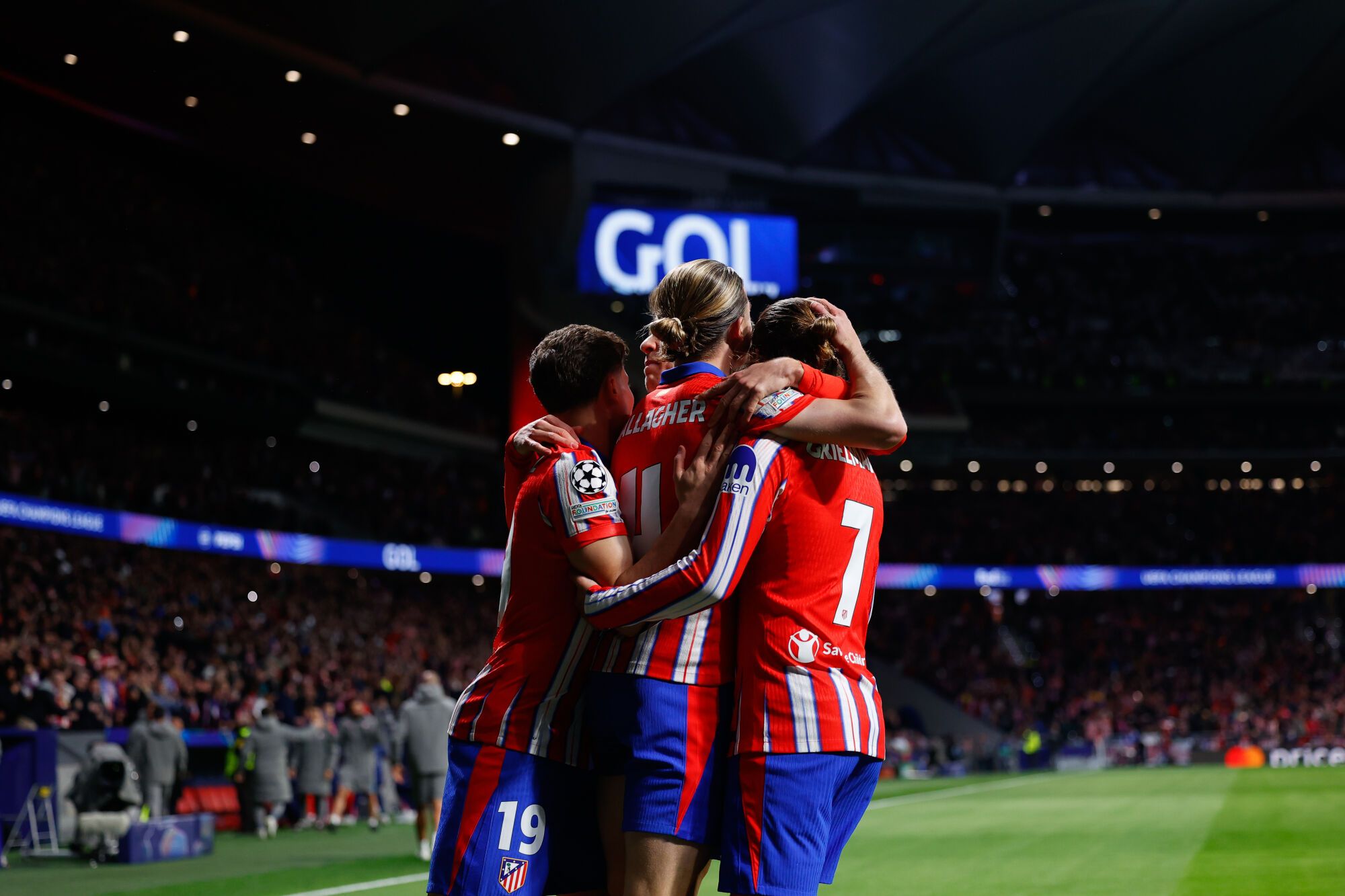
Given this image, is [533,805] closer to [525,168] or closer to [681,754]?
[681,754]

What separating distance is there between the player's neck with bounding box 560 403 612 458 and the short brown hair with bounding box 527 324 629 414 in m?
0.02

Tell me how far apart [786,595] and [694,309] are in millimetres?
931

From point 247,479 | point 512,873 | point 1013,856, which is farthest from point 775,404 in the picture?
point 247,479

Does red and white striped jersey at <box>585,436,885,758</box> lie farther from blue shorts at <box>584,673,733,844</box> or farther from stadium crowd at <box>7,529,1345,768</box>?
stadium crowd at <box>7,529,1345,768</box>

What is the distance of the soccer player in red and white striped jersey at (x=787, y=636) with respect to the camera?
3.74m

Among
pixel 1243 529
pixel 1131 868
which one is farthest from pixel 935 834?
pixel 1243 529

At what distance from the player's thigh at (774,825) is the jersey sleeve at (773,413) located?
0.90 meters

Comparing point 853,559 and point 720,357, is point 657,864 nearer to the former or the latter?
point 853,559

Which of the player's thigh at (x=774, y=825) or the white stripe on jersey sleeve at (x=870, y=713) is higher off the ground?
the white stripe on jersey sleeve at (x=870, y=713)

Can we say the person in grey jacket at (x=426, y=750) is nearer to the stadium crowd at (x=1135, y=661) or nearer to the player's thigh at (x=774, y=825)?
the player's thigh at (x=774, y=825)

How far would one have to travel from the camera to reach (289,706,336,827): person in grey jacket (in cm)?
2133

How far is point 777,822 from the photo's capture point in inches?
147

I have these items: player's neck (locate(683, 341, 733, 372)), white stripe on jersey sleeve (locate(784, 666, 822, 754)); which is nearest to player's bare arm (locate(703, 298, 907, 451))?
player's neck (locate(683, 341, 733, 372))

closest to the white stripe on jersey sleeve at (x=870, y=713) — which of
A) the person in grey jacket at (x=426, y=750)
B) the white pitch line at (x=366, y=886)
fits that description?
the white pitch line at (x=366, y=886)
